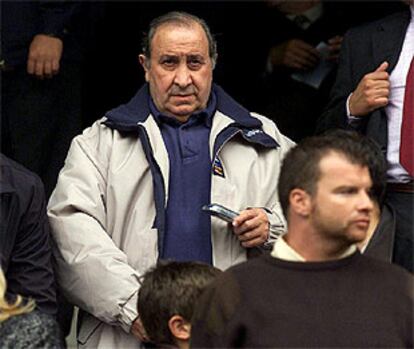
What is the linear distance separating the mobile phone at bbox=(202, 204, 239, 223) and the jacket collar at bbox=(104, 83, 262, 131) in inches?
17.4

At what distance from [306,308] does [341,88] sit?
6.53ft

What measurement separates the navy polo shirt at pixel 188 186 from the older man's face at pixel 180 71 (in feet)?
0.15

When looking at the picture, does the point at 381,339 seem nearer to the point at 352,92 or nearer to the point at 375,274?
the point at 375,274

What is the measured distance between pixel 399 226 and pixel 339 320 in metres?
1.34

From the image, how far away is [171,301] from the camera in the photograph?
4211 mm

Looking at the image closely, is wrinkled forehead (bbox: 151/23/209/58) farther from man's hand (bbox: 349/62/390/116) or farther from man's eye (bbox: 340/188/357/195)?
man's eye (bbox: 340/188/357/195)

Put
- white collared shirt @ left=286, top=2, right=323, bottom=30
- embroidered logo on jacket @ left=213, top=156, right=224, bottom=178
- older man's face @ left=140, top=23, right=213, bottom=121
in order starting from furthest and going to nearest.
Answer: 1. white collared shirt @ left=286, top=2, right=323, bottom=30
2. older man's face @ left=140, top=23, right=213, bottom=121
3. embroidered logo on jacket @ left=213, top=156, right=224, bottom=178

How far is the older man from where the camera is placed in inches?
197

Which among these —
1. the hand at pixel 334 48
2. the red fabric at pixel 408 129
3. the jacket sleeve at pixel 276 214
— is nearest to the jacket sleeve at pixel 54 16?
the hand at pixel 334 48

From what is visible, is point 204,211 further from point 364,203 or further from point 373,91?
point 364,203

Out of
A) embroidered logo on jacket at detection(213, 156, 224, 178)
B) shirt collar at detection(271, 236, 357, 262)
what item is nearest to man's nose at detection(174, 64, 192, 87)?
embroidered logo on jacket at detection(213, 156, 224, 178)

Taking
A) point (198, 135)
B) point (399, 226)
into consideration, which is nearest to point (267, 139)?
point (198, 135)

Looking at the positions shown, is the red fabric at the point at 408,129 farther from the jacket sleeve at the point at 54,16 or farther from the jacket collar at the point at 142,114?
the jacket sleeve at the point at 54,16

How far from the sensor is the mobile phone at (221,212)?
4.96 metres
